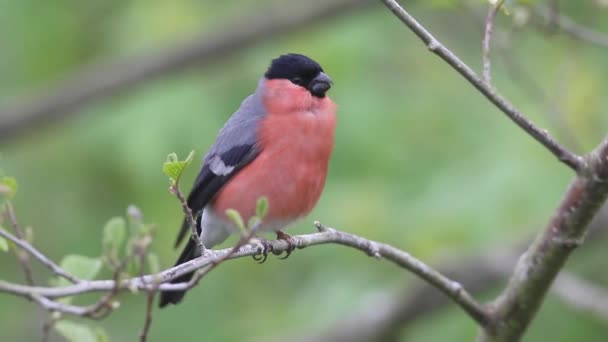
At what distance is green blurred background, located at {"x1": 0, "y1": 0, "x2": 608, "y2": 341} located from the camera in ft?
22.7

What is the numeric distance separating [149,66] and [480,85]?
519 cm

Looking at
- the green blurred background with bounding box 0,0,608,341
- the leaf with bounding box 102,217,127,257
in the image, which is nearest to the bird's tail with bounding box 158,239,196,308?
the leaf with bounding box 102,217,127,257

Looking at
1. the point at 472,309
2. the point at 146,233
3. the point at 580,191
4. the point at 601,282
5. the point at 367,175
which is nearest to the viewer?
the point at 146,233

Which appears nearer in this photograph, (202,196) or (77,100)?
(202,196)

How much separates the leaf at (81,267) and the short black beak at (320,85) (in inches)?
61.6

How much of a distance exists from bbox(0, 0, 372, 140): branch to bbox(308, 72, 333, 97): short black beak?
3.53 m

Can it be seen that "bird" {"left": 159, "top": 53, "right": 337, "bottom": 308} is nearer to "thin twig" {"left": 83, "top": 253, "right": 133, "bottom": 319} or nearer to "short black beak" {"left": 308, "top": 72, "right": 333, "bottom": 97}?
"short black beak" {"left": 308, "top": 72, "right": 333, "bottom": 97}

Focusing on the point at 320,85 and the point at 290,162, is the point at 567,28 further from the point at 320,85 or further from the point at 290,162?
the point at 290,162

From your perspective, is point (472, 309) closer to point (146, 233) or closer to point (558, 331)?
point (146, 233)

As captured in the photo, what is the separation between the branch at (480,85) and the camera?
3195 mm

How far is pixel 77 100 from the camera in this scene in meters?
8.20


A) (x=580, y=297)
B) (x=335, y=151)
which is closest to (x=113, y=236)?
(x=580, y=297)

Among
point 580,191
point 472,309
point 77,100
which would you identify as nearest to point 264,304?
point 77,100

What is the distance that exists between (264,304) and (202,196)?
12.2ft
